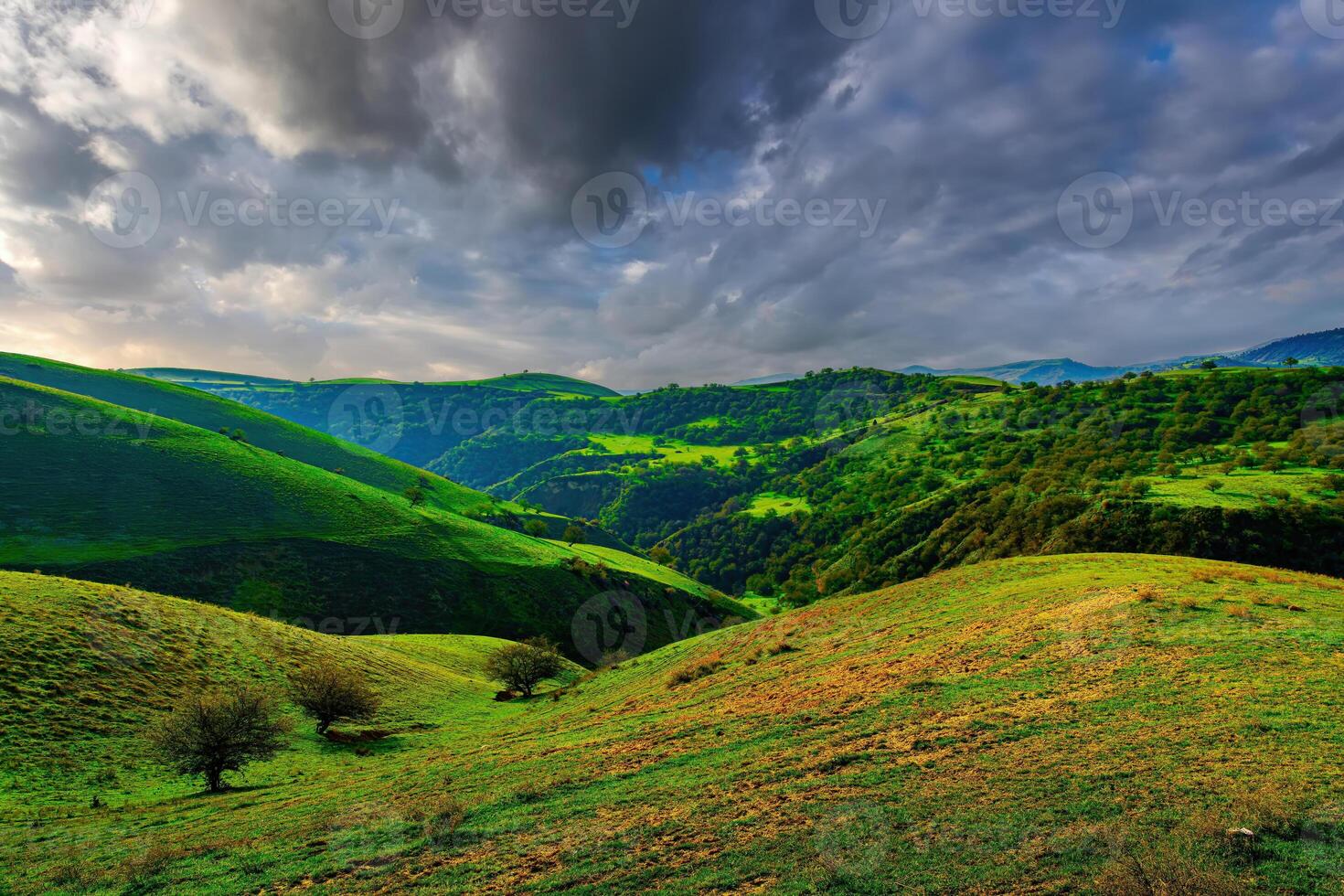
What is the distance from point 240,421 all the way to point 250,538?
102 meters

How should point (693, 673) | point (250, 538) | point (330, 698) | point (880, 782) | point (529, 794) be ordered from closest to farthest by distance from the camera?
point (880, 782), point (529, 794), point (693, 673), point (330, 698), point (250, 538)

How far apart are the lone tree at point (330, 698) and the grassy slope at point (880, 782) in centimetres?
423

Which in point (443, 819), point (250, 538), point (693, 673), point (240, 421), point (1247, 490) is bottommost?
point (250, 538)

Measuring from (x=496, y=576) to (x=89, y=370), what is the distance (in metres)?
176

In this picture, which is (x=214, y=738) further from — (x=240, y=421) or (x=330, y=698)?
(x=240, y=421)

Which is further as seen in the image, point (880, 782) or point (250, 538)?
point (250, 538)

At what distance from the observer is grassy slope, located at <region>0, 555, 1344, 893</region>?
34.9 feet

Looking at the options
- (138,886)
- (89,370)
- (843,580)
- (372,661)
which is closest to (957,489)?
(843,580)

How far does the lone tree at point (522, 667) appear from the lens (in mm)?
49969

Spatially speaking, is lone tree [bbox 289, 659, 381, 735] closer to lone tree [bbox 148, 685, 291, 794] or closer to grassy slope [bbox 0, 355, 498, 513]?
lone tree [bbox 148, 685, 291, 794]

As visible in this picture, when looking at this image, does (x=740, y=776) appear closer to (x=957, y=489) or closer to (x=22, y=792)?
(x=22, y=792)

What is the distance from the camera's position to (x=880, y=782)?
14000 mm

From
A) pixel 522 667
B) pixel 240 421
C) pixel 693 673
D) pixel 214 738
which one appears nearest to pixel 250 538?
pixel 522 667

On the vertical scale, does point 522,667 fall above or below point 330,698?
below
